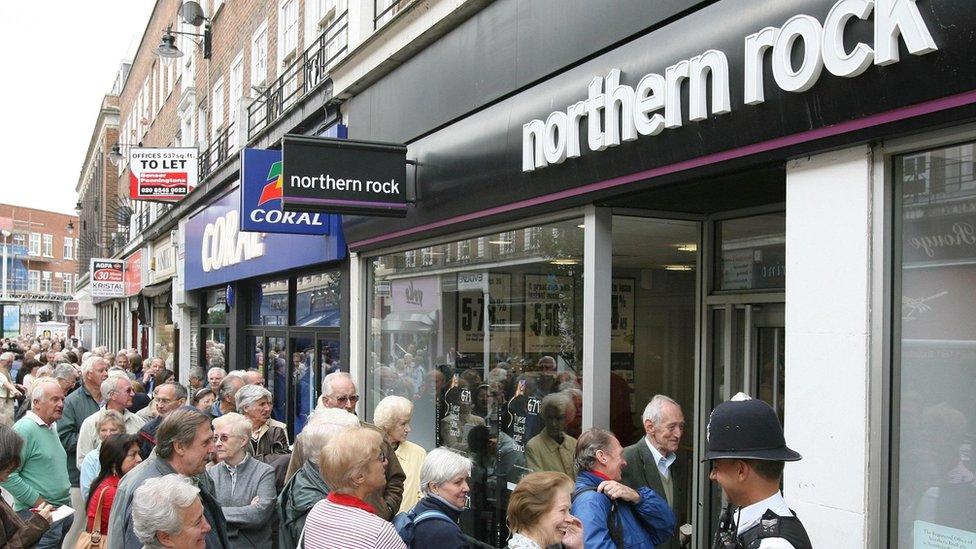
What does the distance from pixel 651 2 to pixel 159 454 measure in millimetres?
3616

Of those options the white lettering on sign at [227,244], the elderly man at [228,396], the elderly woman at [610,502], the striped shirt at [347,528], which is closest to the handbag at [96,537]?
the striped shirt at [347,528]

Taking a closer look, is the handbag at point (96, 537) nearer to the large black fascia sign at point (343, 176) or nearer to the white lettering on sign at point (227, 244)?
the large black fascia sign at point (343, 176)

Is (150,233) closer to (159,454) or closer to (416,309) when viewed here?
(416,309)

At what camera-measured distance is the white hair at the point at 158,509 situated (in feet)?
11.3

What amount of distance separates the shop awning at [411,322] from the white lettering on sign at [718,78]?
275 centimetres

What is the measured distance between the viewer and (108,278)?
30359 millimetres

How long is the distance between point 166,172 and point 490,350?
13.2 meters

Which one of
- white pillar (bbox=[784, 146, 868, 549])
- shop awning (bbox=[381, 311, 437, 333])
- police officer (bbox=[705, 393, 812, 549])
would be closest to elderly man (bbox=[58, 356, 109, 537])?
shop awning (bbox=[381, 311, 437, 333])

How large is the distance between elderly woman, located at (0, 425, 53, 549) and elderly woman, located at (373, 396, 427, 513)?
79.0 inches

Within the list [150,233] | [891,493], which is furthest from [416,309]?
[150,233]

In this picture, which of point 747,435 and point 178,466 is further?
point 178,466

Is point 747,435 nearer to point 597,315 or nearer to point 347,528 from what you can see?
point 347,528

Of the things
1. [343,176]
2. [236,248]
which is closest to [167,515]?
[343,176]

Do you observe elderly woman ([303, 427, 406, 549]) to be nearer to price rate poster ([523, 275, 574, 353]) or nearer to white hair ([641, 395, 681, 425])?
white hair ([641, 395, 681, 425])
